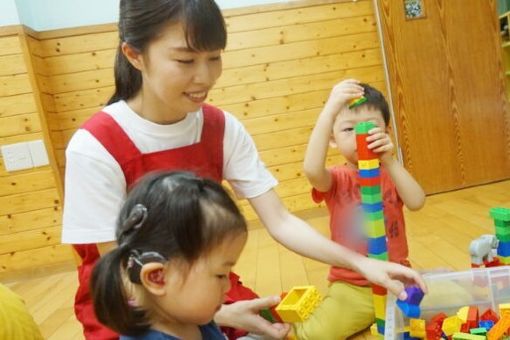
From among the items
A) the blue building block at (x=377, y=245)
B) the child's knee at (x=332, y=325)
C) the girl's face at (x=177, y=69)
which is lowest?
the child's knee at (x=332, y=325)

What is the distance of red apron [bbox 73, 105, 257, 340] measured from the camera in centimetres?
79

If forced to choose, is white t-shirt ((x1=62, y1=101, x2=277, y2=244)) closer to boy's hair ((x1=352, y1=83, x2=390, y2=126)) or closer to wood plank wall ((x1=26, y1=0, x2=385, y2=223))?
boy's hair ((x1=352, y1=83, x2=390, y2=126))

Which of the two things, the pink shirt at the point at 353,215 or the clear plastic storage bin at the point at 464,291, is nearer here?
the clear plastic storage bin at the point at 464,291

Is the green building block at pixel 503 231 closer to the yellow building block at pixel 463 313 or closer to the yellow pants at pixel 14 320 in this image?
the yellow building block at pixel 463 313

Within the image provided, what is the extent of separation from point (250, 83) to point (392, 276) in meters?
1.56

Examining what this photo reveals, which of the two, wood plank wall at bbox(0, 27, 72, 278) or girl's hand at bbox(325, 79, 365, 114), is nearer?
girl's hand at bbox(325, 79, 365, 114)

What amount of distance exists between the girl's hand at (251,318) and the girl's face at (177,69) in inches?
15.3

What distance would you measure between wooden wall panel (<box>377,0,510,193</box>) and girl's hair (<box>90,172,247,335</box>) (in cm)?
183

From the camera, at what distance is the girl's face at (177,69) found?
0.70 m

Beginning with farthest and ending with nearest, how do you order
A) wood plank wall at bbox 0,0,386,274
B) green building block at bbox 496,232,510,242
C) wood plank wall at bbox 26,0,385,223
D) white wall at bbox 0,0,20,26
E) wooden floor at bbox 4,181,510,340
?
1. wood plank wall at bbox 26,0,385,223
2. wood plank wall at bbox 0,0,386,274
3. white wall at bbox 0,0,20,26
4. wooden floor at bbox 4,181,510,340
5. green building block at bbox 496,232,510,242

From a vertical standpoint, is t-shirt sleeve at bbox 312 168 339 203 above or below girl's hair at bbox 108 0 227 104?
below

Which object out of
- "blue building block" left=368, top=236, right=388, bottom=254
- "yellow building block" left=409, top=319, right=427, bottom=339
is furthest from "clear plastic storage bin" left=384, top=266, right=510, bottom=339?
"blue building block" left=368, top=236, right=388, bottom=254

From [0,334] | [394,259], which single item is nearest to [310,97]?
[394,259]

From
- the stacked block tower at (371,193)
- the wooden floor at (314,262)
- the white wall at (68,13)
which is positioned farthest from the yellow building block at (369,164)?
the white wall at (68,13)
